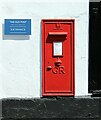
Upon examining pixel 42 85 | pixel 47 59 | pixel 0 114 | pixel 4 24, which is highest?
pixel 4 24

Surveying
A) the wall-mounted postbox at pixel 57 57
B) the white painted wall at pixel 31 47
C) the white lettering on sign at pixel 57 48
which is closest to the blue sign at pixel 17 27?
the white painted wall at pixel 31 47

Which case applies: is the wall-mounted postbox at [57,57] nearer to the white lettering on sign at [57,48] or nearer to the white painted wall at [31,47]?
the white lettering on sign at [57,48]

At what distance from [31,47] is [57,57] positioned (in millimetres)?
574

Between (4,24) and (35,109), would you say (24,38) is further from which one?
(35,109)

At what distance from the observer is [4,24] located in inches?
315

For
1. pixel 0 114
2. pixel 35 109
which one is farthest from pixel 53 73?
pixel 0 114

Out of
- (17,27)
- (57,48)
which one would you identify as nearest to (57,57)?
(57,48)

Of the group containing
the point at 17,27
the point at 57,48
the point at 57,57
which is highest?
the point at 17,27

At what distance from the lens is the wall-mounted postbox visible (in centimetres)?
803

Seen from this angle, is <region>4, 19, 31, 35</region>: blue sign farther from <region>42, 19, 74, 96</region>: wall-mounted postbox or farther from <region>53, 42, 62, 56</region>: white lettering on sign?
<region>53, 42, 62, 56</region>: white lettering on sign

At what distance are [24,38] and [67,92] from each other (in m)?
1.43

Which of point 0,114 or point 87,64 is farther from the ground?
point 87,64

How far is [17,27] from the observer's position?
800 cm

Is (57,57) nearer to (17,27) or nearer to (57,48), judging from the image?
(57,48)
